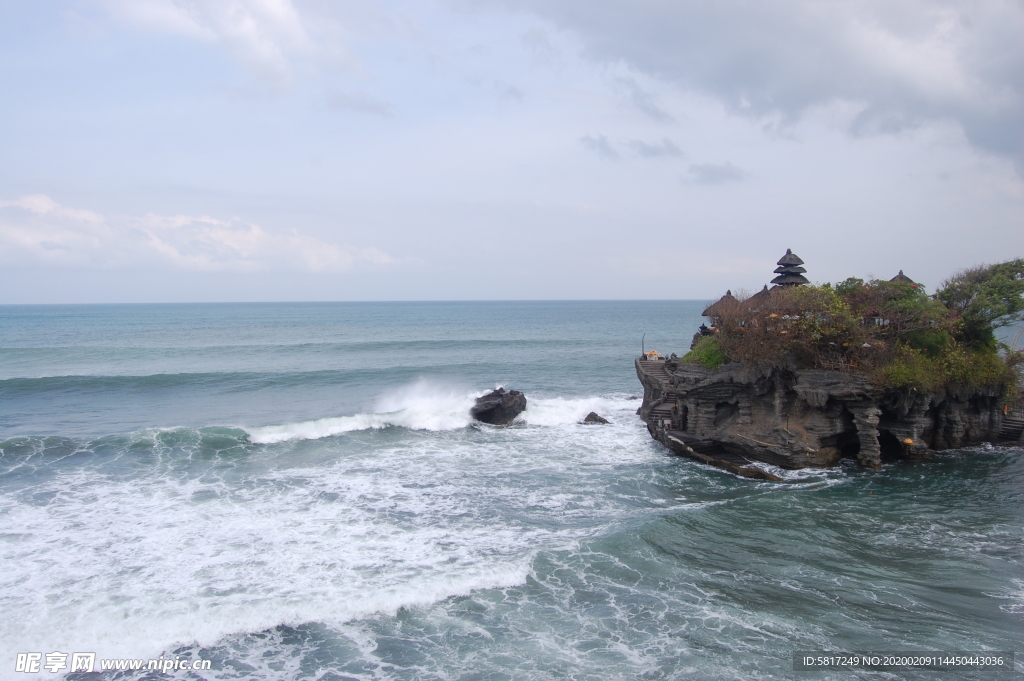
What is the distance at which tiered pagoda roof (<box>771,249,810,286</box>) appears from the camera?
26.3 m

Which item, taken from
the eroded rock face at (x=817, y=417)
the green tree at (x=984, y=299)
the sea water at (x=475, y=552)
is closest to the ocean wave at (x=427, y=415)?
the sea water at (x=475, y=552)

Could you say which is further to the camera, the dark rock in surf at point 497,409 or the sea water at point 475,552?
the dark rock in surf at point 497,409

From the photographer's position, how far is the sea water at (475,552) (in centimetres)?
1159

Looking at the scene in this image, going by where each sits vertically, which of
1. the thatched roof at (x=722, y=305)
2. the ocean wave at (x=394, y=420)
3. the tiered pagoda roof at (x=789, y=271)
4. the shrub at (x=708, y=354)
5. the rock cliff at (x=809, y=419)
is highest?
the tiered pagoda roof at (x=789, y=271)

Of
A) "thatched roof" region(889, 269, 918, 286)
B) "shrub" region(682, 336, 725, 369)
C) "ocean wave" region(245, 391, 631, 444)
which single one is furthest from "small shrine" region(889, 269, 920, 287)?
"ocean wave" region(245, 391, 631, 444)

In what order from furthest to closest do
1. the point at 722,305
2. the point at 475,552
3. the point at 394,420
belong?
the point at 394,420, the point at 722,305, the point at 475,552

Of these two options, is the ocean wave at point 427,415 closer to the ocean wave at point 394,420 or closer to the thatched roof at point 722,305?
the ocean wave at point 394,420

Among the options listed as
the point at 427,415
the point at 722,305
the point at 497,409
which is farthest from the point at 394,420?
the point at 722,305

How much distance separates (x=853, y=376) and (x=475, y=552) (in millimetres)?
13892

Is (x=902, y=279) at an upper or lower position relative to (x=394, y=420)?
upper

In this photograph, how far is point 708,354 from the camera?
24.5 m

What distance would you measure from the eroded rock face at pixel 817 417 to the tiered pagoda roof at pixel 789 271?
5.81 metres

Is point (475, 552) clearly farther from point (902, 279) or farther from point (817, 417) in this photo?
point (902, 279)

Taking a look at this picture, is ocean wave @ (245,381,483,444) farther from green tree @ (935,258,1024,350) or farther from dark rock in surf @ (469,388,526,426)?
green tree @ (935,258,1024,350)
